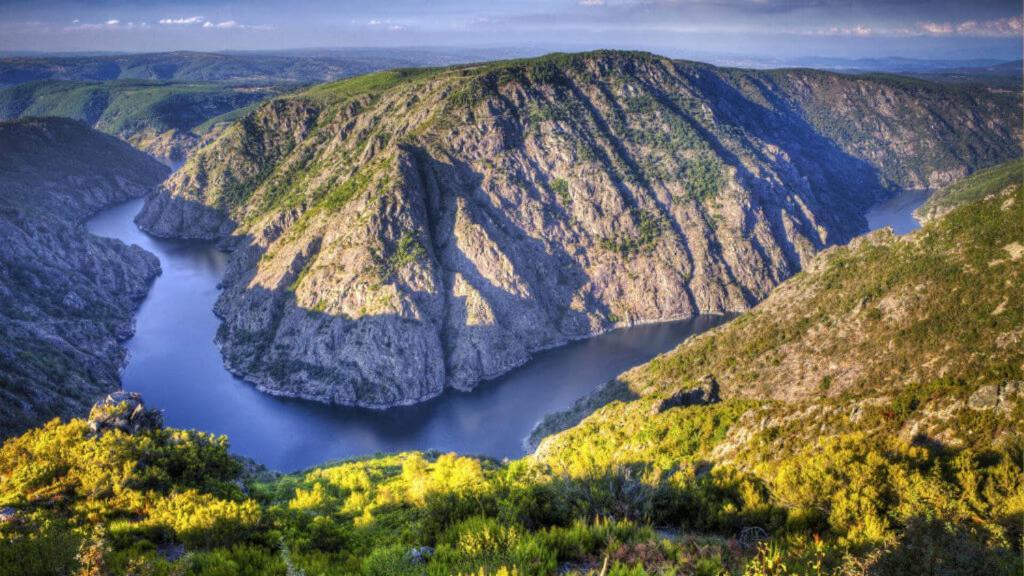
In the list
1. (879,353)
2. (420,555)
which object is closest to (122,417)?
(420,555)

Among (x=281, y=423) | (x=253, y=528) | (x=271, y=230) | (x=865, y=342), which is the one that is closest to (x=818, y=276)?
(x=865, y=342)

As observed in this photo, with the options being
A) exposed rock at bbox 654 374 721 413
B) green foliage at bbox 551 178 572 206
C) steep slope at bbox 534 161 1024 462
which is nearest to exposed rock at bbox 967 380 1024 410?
steep slope at bbox 534 161 1024 462

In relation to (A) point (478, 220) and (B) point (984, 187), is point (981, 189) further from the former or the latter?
(A) point (478, 220)

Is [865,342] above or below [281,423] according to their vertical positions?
above

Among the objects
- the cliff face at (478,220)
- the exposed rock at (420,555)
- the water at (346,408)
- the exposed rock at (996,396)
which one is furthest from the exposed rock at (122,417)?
the cliff face at (478,220)

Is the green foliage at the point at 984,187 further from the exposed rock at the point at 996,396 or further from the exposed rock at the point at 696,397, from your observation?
the exposed rock at the point at 996,396

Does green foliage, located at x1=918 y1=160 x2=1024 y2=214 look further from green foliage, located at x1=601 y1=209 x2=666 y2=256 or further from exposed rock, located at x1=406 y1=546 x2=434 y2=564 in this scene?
exposed rock, located at x1=406 y1=546 x2=434 y2=564

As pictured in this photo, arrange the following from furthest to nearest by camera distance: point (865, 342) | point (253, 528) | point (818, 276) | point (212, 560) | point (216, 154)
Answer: point (216, 154) < point (818, 276) < point (865, 342) < point (253, 528) < point (212, 560)

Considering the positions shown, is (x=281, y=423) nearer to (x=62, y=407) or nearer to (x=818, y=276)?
(x=62, y=407)
